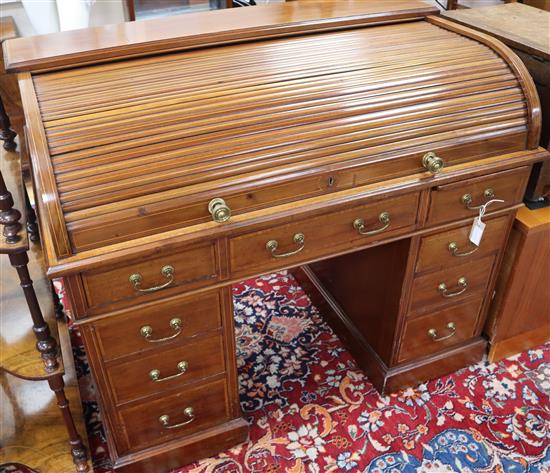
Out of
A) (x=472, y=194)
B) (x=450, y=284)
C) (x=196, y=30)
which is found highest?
(x=196, y=30)

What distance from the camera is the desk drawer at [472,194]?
5.06 ft

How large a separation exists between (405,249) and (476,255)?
0.92 ft

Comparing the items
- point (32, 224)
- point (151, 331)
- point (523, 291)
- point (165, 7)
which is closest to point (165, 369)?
point (151, 331)

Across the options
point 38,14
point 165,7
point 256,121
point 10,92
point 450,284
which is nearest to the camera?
point 256,121

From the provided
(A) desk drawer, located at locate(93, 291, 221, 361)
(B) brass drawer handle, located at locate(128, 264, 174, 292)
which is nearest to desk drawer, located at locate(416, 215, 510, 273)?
(A) desk drawer, located at locate(93, 291, 221, 361)

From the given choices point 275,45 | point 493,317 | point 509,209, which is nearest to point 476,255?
point 509,209

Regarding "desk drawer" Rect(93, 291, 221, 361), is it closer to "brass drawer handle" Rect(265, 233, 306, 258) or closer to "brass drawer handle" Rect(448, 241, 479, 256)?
"brass drawer handle" Rect(265, 233, 306, 258)

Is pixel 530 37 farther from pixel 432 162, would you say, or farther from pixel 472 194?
pixel 432 162

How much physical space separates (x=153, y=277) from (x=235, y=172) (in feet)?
1.03

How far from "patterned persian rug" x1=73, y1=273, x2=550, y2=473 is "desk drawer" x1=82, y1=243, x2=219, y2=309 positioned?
717 mm

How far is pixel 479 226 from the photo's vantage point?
63.6 inches

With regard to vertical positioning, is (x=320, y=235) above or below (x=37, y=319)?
above

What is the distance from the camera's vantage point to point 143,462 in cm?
166

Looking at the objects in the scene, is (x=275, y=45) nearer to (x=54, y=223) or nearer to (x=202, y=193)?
(x=202, y=193)
